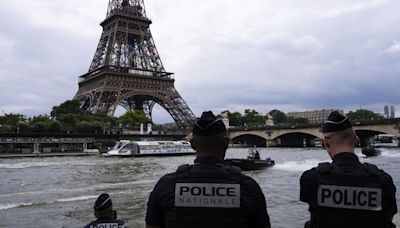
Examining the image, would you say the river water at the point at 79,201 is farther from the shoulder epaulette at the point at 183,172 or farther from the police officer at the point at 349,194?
the shoulder epaulette at the point at 183,172

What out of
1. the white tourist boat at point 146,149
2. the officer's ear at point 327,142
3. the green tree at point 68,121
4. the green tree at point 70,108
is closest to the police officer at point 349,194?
the officer's ear at point 327,142

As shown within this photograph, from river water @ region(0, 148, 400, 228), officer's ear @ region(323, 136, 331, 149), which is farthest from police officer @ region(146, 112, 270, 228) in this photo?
river water @ region(0, 148, 400, 228)

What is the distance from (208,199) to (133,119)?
340 ft

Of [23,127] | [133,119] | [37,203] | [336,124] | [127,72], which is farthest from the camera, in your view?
[133,119]

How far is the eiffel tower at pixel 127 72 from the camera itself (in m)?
92.3

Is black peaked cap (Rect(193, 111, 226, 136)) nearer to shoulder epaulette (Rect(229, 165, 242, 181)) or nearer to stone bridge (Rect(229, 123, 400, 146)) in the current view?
shoulder epaulette (Rect(229, 165, 242, 181))

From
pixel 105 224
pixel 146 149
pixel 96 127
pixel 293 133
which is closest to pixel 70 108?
pixel 96 127

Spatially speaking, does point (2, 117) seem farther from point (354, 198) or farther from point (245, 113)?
point (354, 198)

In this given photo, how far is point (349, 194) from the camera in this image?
347 cm

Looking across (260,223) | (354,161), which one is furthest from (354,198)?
(260,223)

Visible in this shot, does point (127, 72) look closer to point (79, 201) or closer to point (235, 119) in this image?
point (235, 119)

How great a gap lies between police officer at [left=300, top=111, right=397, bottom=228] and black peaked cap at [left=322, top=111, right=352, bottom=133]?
0.82 ft

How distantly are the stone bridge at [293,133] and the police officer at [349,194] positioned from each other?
83473 millimetres

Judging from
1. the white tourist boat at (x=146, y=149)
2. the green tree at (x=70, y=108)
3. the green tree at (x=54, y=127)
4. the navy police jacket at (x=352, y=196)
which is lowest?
the white tourist boat at (x=146, y=149)
